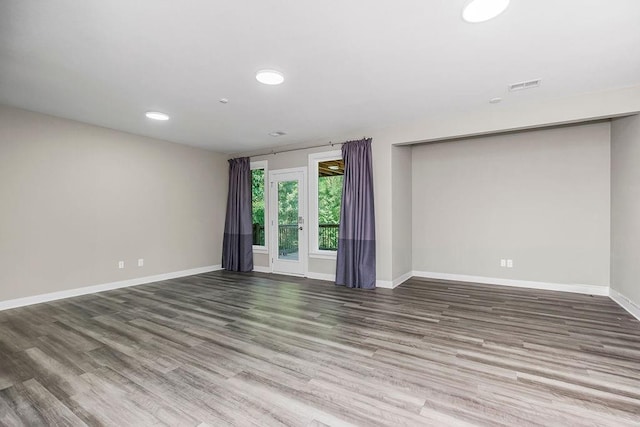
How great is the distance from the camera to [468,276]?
517 cm

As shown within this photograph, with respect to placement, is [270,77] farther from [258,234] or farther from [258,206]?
[258,234]

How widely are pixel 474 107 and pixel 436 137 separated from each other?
65 centimetres

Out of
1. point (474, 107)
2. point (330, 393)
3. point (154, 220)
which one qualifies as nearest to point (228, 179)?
point (154, 220)

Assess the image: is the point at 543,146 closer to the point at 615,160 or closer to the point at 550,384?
the point at 615,160

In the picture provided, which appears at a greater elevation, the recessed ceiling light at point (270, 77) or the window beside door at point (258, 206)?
the recessed ceiling light at point (270, 77)

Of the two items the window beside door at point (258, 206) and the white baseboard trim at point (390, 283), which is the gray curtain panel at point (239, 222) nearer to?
the window beside door at point (258, 206)

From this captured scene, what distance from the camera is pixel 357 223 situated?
16.3 feet

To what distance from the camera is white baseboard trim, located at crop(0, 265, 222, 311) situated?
12.9ft

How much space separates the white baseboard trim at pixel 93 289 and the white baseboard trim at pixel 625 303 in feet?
21.4

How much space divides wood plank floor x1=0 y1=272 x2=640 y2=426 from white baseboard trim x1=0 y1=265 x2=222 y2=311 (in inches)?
7.7

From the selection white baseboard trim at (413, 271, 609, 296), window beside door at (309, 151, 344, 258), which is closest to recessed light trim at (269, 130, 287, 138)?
window beside door at (309, 151, 344, 258)

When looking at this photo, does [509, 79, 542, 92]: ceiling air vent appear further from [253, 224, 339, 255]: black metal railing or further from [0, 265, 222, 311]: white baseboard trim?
[0, 265, 222, 311]: white baseboard trim

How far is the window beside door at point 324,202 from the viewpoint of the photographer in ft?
18.1

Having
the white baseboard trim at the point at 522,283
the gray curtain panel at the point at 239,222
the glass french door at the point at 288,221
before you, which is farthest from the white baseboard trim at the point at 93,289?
the white baseboard trim at the point at 522,283
